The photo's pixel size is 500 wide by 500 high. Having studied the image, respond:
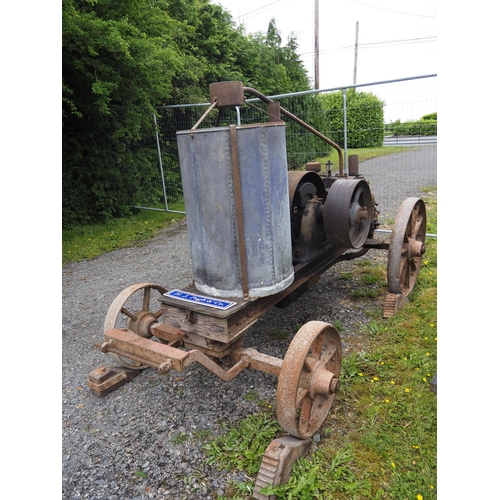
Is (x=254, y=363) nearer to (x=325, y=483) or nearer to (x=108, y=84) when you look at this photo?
(x=325, y=483)

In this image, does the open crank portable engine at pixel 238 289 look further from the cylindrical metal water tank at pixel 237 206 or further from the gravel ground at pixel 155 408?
the gravel ground at pixel 155 408

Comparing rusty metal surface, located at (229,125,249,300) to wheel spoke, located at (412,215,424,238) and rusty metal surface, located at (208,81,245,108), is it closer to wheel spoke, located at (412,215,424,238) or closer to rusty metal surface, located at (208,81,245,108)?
rusty metal surface, located at (208,81,245,108)

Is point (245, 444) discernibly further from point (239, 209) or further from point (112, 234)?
point (112, 234)

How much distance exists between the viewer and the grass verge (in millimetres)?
2264

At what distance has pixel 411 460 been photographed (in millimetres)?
2396

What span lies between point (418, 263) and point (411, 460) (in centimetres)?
254

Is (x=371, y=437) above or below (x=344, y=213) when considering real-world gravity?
below

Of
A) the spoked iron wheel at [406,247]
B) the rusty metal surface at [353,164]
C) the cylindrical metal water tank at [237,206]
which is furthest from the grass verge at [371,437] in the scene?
the rusty metal surface at [353,164]

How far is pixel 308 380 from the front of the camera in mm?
2484

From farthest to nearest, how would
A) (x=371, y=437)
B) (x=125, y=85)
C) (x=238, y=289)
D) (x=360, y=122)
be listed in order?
(x=360, y=122), (x=125, y=85), (x=238, y=289), (x=371, y=437)

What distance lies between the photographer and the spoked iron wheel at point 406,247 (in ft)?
13.1

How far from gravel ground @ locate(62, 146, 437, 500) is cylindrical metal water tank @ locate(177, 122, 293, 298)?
0.85 m

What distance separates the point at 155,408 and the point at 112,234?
554 centimetres

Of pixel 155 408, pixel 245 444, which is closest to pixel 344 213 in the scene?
pixel 245 444
